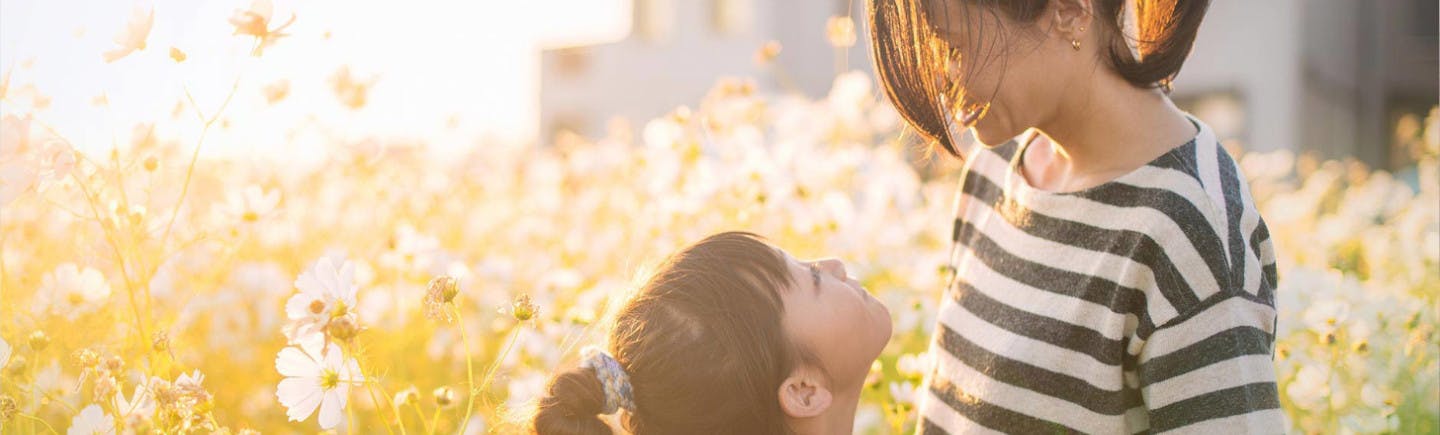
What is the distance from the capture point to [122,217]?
129 centimetres

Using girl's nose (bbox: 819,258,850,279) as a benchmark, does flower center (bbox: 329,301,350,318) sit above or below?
above

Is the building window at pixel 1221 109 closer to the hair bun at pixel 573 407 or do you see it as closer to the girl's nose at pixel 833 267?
the girl's nose at pixel 833 267

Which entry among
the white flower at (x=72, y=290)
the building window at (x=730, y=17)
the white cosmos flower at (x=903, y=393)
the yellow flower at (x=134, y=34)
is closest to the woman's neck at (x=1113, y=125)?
the white cosmos flower at (x=903, y=393)

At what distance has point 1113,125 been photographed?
1333 mm

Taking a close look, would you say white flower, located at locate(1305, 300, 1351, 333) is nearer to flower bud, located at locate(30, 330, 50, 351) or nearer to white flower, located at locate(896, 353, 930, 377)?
white flower, located at locate(896, 353, 930, 377)

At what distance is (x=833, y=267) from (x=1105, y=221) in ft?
1.15

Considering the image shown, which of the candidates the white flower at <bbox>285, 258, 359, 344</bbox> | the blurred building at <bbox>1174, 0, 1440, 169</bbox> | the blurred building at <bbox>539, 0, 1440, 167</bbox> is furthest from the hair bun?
the blurred building at <bbox>1174, 0, 1440, 169</bbox>

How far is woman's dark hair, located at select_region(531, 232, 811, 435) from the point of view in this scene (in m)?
1.33

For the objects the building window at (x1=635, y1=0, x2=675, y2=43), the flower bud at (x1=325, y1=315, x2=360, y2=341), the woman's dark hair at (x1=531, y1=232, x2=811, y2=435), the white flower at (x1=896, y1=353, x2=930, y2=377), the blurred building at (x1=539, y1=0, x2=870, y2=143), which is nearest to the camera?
the flower bud at (x1=325, y1=315, x2=360, y2=341)

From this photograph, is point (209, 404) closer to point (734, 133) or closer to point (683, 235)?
point (683, 235)

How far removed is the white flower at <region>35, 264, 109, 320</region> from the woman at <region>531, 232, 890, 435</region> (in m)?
0.47

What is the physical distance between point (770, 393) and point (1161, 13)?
0.59m

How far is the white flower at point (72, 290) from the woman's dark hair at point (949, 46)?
840mm

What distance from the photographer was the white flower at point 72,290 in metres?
1.24
